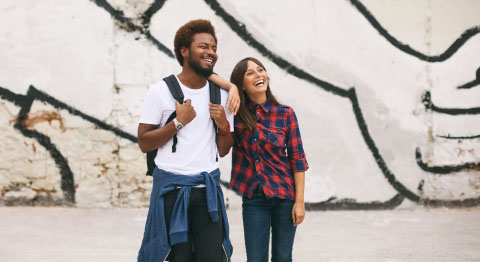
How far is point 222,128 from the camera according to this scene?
79.4 inches

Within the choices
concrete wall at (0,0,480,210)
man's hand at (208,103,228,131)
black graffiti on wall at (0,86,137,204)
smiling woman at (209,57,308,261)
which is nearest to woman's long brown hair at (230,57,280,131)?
smiling woman at (209,57,308,261)

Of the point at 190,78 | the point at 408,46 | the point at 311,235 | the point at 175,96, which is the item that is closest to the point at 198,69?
the point at 190,78

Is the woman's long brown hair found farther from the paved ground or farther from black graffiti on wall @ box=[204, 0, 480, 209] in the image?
black graffiti on wall @ box=[204, 0, 480, 209]

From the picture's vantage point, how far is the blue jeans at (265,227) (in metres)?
2.17

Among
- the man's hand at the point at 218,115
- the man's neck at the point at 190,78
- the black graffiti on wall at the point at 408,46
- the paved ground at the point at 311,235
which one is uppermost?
the black graffiti on wall at the point at 408,46

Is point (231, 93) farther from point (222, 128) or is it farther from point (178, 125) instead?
point (178, 125)

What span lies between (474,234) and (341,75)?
187cm

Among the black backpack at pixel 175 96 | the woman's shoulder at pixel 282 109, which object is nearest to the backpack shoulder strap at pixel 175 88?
the black backpack at pixel 175 96

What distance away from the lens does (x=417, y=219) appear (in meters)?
4.35

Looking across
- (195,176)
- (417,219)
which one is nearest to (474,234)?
(417,219)

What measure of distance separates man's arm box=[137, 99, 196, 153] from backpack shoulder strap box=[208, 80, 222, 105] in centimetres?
15

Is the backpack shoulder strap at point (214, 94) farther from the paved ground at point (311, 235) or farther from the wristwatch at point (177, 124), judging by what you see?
the paved ground at point (311, 235)

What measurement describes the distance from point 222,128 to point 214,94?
161mm

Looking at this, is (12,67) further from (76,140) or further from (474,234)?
(474,234)
